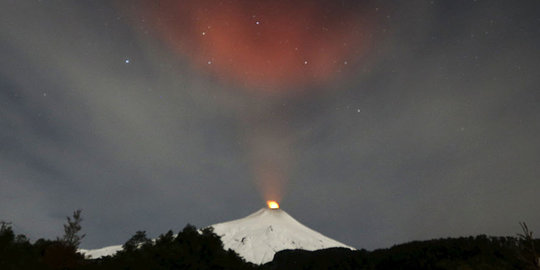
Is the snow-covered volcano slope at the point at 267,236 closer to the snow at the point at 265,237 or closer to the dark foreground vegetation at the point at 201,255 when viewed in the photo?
the snow at the point at 265,237

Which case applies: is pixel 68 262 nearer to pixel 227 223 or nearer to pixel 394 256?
pixel 394 256

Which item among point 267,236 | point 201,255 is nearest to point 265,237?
point 267,236

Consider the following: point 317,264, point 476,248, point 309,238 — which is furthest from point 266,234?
point 476,248

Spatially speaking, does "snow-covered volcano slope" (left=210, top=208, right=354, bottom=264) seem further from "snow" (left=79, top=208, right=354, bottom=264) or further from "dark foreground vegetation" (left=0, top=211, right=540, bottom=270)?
"dark foreground vegetation" (left=0, top=211, right=540, bottom=270)

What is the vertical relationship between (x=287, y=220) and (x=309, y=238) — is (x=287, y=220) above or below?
above

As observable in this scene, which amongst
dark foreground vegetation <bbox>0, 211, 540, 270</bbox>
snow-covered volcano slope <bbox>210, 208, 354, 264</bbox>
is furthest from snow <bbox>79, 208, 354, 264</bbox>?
dark foreground vegetation <bbox>0, 211, 540, 270</bbox>

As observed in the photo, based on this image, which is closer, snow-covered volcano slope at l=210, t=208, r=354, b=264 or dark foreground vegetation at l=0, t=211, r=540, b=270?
dark foreground vegetation at l=0, t=211, r=540, b=270

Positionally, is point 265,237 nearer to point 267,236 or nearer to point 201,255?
point 267,236

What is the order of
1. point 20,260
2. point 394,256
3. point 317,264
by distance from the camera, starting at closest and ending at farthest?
point 20,260 → point 394,256 → point 317,264
